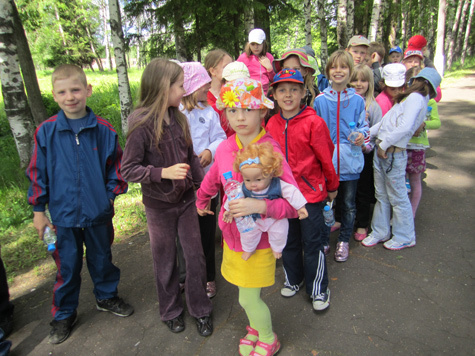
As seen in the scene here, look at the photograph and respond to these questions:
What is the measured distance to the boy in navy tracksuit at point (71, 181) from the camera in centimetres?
268

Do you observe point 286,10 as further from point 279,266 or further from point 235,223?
point 235,223

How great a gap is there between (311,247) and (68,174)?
83.9 inches

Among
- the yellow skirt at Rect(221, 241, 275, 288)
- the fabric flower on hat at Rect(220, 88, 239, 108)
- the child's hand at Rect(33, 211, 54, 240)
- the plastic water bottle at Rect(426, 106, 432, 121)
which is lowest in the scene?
the yellow skirt at Rect(221, 241, 275, 288)

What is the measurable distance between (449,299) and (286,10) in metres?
11.2

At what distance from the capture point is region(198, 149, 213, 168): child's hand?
3.02 m

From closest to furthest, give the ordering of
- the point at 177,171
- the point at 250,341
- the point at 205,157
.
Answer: the point at 177,171 → the point at 250,341 → the point at 205,157

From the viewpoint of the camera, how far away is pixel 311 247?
2904 mm

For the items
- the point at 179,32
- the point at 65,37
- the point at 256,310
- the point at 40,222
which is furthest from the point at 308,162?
the point at 65,37

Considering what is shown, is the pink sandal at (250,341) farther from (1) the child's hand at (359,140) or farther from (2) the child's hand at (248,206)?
(1) the child's hand at (359,140)

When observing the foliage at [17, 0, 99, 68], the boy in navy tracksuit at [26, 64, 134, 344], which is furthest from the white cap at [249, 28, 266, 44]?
the foliage at [17, 0, 99, 68]

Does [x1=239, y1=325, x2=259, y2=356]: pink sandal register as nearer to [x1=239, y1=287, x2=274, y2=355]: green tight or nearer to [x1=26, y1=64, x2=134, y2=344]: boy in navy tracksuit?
[x1=239, y1=287, x2=274, y2=355]: green tight

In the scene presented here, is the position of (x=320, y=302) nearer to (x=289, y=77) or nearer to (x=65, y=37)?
(x=289, y=77)

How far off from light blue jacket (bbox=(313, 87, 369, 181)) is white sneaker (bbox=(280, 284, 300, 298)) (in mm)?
1253

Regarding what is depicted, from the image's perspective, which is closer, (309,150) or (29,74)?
(309,150)
